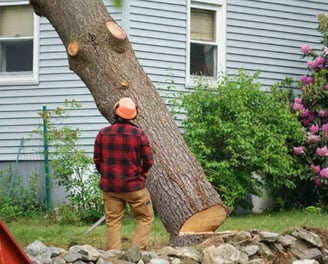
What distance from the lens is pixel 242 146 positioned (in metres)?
14.2

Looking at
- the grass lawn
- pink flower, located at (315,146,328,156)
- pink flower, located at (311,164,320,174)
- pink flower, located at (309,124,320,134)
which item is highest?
pink flower, located at (309,124,320,134)

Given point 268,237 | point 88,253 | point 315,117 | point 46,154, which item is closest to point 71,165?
point 46,154

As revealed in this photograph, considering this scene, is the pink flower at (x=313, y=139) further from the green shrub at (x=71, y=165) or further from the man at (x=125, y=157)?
the man at (x=125, y=157)

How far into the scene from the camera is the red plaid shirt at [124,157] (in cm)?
814

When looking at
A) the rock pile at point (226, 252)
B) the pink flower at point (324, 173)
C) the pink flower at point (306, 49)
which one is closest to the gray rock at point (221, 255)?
the rock pile at point (226, 252)

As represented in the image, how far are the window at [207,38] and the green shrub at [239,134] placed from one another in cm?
69

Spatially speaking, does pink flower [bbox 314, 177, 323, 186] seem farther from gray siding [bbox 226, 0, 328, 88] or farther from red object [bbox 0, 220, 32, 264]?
red object [bbox 0, 220, 32, 264]

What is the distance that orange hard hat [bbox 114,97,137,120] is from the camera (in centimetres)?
813

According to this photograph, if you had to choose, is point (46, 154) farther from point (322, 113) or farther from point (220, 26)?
point (322, 113)

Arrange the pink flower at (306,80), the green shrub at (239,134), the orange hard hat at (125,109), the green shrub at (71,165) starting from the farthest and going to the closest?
the pink flower at (306,80), the green shrub at (239,134), the green shrub at (71,165), the orange hard hat at (125,109)

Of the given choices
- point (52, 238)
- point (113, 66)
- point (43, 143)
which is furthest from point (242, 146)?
point (113, 66)

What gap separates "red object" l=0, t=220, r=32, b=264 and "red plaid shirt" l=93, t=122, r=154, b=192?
8.94ft

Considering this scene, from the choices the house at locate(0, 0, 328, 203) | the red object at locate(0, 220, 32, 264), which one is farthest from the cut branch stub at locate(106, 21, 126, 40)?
the house at locate(0, 0, 328, 203)

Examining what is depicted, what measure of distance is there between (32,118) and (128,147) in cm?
731
